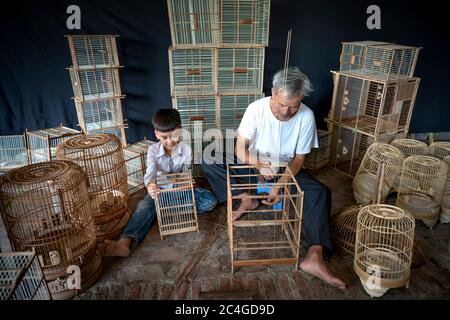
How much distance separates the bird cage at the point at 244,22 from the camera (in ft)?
11.1

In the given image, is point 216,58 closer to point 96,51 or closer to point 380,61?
point 96,51

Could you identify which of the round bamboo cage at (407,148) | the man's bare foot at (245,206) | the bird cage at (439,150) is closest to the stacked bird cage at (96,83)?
the man's bare foot at (245,206)

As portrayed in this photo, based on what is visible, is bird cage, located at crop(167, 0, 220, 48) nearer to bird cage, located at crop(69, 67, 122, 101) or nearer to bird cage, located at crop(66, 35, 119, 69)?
bird cage, located at crop(66, 35, 119, 69)

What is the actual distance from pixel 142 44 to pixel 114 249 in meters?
2.44

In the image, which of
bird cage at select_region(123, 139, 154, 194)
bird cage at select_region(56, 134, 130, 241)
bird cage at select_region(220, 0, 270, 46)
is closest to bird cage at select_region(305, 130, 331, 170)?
bird cage at select_region(220, 0, 270, 46)

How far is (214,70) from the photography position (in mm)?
3562

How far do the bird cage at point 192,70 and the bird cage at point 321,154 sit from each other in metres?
1.42

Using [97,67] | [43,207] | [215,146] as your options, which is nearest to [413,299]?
[215,146]

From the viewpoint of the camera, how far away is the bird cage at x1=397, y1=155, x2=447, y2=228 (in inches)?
117

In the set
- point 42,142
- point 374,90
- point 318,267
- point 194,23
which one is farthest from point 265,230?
point 42,142

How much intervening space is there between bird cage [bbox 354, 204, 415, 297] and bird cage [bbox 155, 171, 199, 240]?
1.29m

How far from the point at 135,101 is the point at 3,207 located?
233cm

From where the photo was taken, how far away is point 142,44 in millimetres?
3994
